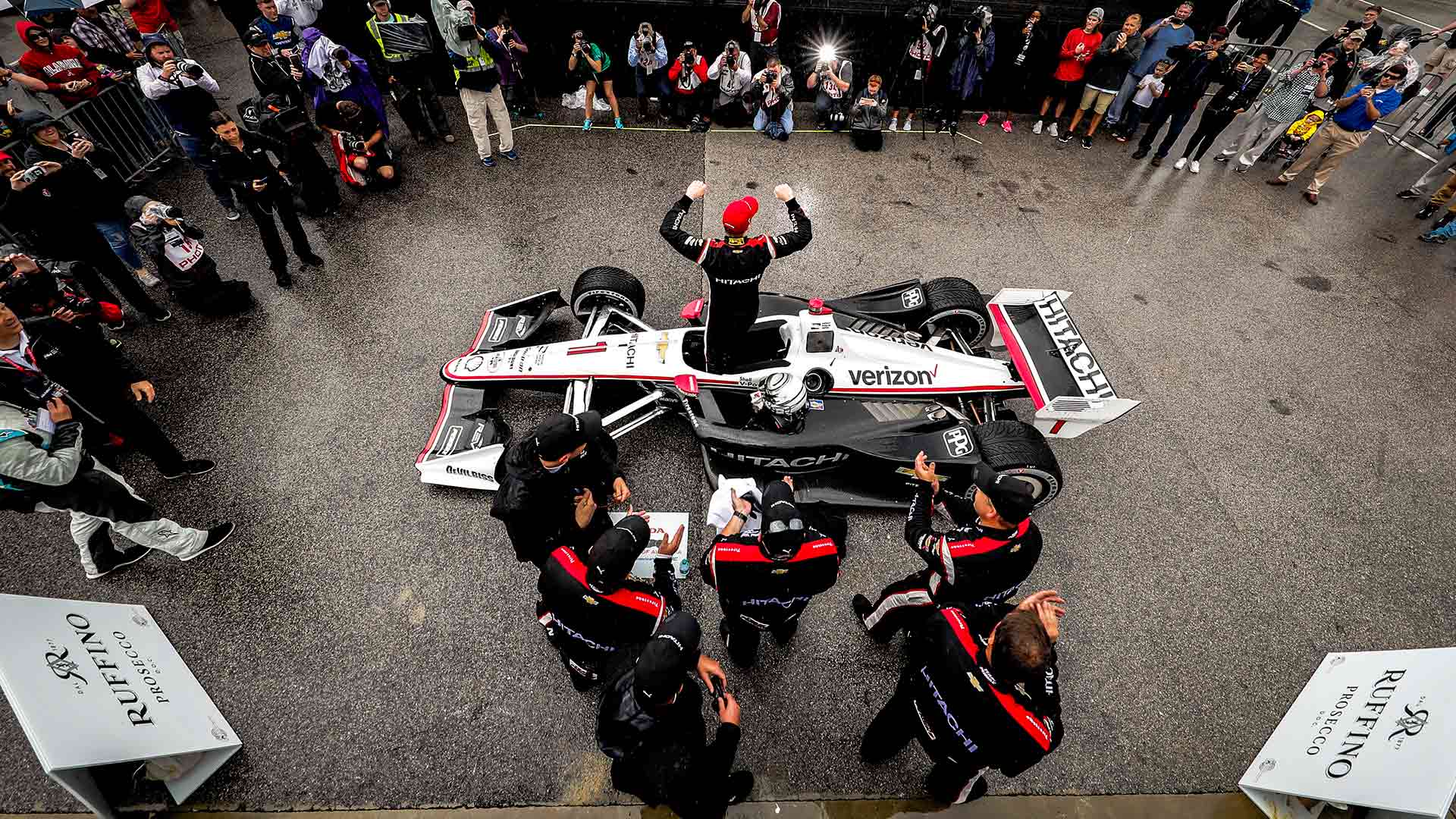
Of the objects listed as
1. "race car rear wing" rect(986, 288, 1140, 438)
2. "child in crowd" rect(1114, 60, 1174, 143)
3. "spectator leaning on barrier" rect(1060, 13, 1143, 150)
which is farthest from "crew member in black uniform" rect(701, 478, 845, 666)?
"child in crowd" rect(1114, 60, 1174, 143)

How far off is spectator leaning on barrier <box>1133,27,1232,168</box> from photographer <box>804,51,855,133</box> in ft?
13.6

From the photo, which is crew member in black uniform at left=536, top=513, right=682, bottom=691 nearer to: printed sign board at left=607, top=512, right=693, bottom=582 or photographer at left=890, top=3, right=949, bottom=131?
printed sign board at left=607, top=512, right=693, bottom=582

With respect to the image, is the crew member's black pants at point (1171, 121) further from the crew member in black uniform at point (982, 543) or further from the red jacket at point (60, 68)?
the red jacket at point (60, 68)

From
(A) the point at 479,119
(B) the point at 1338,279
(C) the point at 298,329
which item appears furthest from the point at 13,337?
(B) the point at 1338,279

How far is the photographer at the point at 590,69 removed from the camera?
7980 millimetres

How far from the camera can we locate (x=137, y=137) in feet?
23.2

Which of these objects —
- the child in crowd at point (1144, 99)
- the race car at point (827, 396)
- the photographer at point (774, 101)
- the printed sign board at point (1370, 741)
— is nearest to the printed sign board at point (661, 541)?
the race car at point (827, 396)

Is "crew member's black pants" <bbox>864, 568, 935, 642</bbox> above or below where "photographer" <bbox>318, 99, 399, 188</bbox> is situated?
below

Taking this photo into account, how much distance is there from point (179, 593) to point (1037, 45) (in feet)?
37.7

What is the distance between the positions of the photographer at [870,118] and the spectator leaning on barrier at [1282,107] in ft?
15.5

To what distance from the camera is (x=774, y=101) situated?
827 centimetres

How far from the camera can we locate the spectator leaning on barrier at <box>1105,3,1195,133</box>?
8086 millimetres

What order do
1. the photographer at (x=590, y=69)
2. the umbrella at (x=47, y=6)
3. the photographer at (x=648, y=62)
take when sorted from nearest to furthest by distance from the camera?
the umbrella at (x=47, y=6) < the photographer at (x=590, y=69) < the photographer at (x=648, y=62)

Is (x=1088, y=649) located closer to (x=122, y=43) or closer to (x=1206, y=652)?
(x=1206, y=652)
